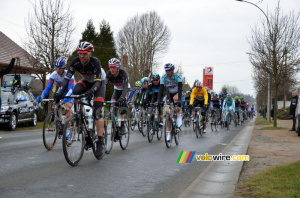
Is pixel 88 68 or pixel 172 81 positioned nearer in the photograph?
pixel 88 68

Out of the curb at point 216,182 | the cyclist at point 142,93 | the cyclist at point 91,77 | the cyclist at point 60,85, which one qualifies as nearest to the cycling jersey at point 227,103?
the cyclist at point 142,93

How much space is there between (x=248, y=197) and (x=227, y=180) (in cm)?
147

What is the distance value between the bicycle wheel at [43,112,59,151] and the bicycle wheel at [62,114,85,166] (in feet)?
7.01

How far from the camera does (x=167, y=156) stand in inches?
329

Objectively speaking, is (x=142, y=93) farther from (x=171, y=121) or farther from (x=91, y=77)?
(x=91, y=77)

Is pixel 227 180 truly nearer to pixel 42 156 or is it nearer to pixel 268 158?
pixel 268 158

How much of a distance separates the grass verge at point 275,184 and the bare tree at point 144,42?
43207 mm

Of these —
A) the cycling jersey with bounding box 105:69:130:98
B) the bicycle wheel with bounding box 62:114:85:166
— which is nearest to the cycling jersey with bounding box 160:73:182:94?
the cycling jersey with bounding box 105:69:130:98

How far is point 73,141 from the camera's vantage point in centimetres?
649

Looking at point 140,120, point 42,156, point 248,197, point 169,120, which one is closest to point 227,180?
point 248,197

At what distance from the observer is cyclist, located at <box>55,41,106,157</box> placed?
6.73 metres

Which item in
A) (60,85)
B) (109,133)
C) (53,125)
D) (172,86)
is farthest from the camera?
(172,86)

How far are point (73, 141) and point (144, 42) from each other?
4405 centimetres

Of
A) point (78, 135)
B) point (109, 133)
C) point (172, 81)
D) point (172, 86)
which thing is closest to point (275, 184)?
point (78, 135)
